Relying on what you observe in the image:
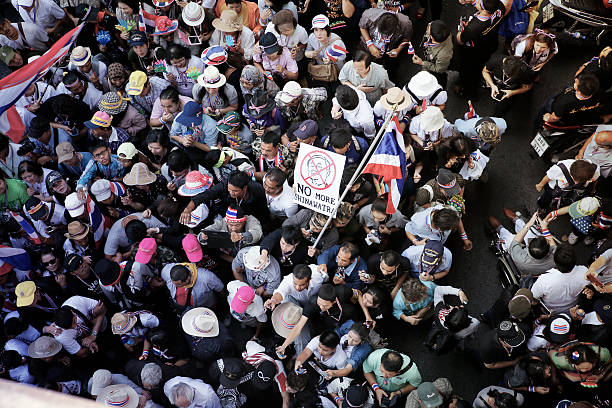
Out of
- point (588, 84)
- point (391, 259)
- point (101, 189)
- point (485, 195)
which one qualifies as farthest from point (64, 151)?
point (588, 84)

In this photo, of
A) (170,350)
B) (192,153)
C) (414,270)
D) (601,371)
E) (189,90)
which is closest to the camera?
(601,371)

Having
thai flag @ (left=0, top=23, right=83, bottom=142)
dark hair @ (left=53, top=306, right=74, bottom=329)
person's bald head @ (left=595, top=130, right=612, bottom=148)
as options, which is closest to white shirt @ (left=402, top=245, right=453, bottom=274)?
person's bald head @ (left=595, top=130, right=612, bottom=148)

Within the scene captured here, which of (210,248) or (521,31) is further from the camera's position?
(521,31)

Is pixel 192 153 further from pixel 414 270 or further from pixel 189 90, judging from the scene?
pixel 414 270

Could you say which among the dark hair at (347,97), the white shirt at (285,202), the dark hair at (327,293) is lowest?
the dark hair at (327,293)

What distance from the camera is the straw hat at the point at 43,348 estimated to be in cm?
636

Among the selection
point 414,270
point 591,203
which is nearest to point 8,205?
point 414,270

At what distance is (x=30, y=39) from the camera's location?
31.7ft

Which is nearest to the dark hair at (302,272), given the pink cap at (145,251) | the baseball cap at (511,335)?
the pink cap at (145,251)

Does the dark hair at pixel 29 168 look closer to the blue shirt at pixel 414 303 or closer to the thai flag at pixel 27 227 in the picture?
the thai flag at pixel 27 227

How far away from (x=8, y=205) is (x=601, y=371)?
25.7ft

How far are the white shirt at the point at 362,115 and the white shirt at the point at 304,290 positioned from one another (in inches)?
90.3

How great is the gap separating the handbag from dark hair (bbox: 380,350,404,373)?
466 centimetres

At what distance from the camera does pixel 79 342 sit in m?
6.85
